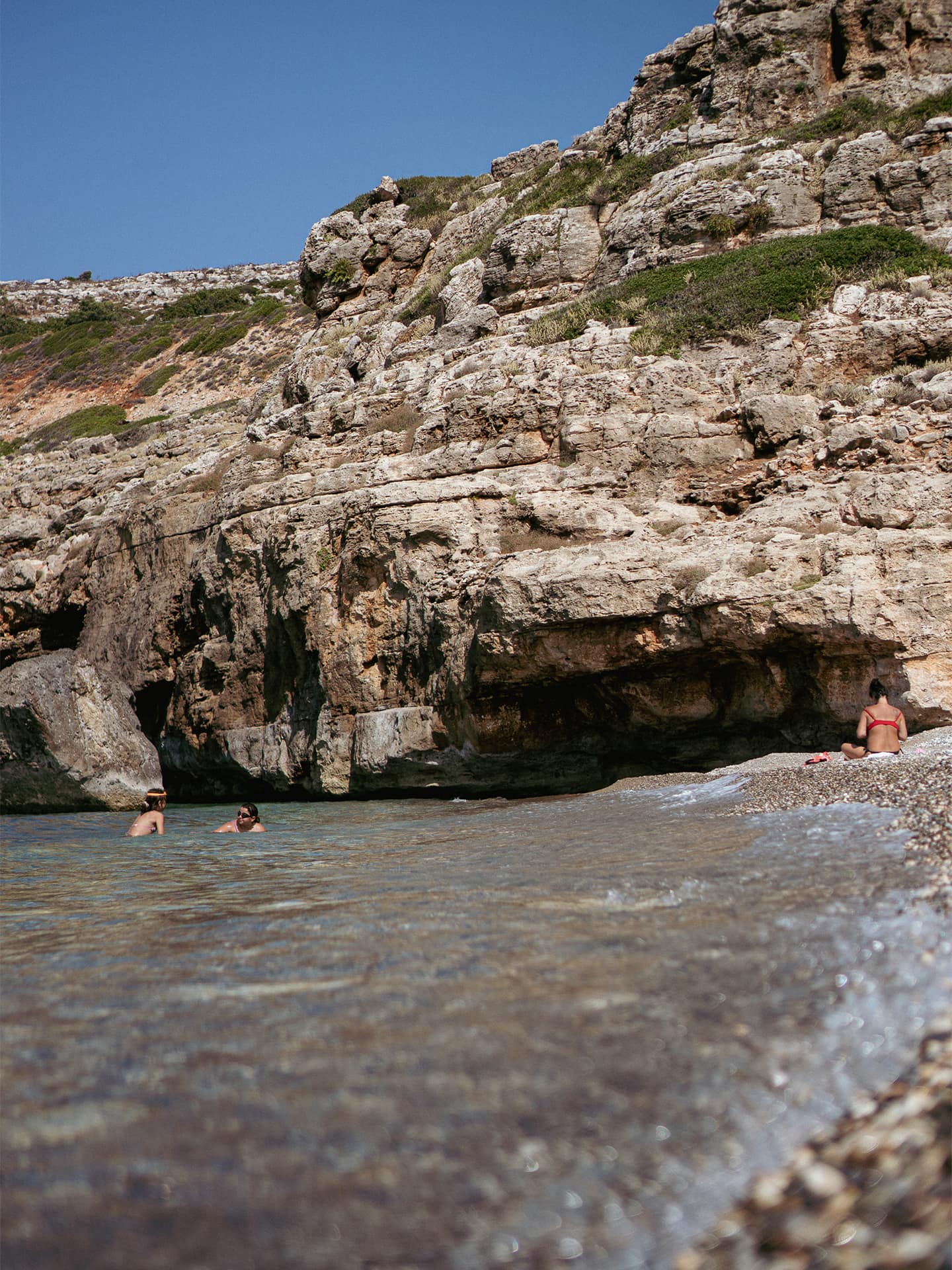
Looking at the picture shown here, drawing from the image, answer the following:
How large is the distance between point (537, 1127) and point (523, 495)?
14.3 m

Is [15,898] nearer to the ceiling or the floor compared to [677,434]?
nearer to the floor

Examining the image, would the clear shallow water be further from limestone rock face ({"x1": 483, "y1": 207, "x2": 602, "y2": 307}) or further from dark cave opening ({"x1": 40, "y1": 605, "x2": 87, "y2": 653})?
dark cave opening ({"x1": 40, "y1": 605, "x2": 87, "y2": 653})

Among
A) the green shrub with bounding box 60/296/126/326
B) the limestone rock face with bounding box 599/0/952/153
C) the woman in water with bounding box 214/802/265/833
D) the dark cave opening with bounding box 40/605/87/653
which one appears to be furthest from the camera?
the green shrub with bounding box 60/296/126/326

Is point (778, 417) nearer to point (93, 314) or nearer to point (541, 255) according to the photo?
point (541, 255)

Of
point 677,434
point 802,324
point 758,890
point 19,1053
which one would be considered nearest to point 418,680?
point 677,434

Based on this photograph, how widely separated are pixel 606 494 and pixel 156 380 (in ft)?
164

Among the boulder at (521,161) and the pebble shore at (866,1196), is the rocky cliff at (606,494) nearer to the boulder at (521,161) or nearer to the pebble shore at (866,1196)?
the boulder at (521,161)

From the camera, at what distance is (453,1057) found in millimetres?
3371

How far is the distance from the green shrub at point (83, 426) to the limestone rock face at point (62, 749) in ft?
93.0

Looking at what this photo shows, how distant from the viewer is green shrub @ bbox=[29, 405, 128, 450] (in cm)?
4738

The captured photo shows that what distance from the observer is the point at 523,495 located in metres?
16.6

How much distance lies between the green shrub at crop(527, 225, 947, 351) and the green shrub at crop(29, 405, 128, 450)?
106 feet

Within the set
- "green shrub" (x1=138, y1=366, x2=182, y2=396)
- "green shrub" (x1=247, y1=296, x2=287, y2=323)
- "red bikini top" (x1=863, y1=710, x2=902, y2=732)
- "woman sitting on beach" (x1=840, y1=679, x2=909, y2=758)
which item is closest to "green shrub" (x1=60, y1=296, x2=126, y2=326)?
"green shrub" (x1=247, y1=296, x2=287, y2=323)

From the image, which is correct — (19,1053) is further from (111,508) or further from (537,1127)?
(111,508)
